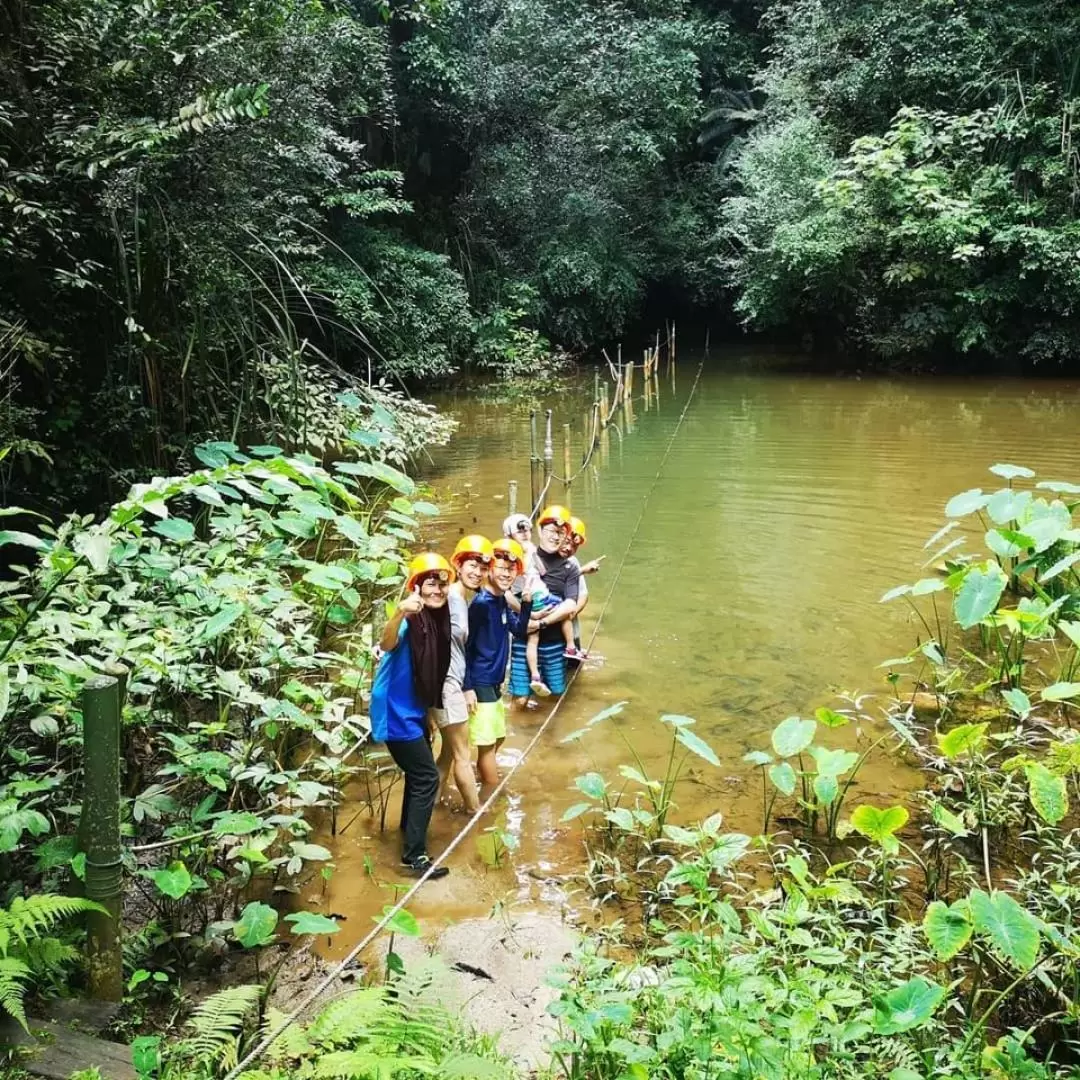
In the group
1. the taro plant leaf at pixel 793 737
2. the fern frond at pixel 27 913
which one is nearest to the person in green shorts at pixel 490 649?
the taro plant leaf at pixel 793 737

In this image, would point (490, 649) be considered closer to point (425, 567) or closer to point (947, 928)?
point (425, 567)

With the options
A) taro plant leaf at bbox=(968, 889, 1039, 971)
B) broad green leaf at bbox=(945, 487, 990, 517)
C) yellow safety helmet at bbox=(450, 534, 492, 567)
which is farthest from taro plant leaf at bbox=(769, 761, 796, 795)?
broad green leaf at bbox=(945, 487, 990, 517)

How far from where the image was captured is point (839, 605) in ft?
21.2

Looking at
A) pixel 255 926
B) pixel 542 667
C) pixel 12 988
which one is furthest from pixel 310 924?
pixel 542 667

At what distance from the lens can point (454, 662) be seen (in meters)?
3.83

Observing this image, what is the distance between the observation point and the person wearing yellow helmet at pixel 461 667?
3.81 m

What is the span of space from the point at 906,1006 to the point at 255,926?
1.86 metres

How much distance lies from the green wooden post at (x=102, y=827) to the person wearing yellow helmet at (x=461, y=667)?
1.49 m

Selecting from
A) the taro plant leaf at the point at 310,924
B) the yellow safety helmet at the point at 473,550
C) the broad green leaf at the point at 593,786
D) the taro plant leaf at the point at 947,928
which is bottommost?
the taro plant leaf at the point at 310,924

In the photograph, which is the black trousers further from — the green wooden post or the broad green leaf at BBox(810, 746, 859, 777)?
the broad green leaf at BBox(810, 746, 859, 777)

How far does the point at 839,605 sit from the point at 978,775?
2.83 m

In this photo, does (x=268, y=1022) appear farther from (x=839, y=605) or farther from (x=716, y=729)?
(x=839, y=605)

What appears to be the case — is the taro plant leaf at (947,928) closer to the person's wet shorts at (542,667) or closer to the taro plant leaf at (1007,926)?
the taro plant leaf at (1007,926)

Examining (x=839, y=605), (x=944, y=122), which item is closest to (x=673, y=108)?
(x=944, y=122)
